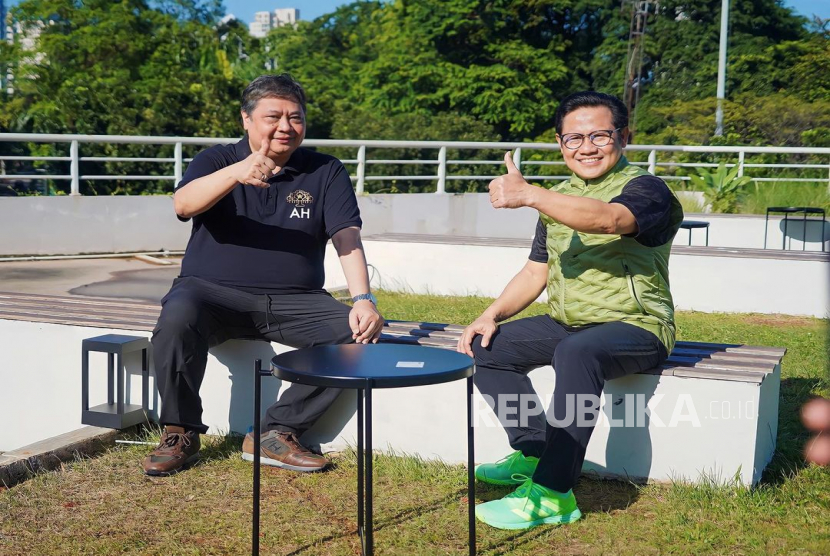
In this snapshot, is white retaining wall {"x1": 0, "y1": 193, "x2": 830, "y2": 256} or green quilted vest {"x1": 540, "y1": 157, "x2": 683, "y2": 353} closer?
green quilted vest {"x1": 540, "y1": 157, "x2": 683, "y2": 353}

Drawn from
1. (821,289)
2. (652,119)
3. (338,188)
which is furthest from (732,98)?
(338,188)

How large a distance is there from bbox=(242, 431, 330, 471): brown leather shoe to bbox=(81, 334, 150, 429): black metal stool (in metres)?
0.65

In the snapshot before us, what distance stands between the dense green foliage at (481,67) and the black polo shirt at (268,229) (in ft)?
58.5

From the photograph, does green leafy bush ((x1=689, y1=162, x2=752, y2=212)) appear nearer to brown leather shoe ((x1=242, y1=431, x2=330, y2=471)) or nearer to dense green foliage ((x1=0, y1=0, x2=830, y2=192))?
dense green foliage ((x1=0, y1=0, x2=830, y2=192))

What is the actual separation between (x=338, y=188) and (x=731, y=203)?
11566mm

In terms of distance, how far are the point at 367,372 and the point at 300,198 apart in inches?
64.7

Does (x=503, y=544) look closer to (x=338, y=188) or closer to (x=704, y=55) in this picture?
(x=338, y=188)

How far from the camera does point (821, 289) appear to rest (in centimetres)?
761

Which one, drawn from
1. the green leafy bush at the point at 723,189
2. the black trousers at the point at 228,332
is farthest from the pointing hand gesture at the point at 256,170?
the green leafy bush at the point at 723,189

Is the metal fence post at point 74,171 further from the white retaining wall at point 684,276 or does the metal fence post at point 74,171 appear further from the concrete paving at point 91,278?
the white retaining wall at point 684,276

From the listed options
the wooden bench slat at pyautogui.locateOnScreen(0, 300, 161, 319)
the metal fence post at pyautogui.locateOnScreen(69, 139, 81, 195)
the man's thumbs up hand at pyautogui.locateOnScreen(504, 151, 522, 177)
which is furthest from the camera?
the metal fence post at pyautogui.locateOnScreen(69, 139, 81, 195)

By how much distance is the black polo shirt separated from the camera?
418 centimetres

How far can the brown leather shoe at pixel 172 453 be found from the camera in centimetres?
388

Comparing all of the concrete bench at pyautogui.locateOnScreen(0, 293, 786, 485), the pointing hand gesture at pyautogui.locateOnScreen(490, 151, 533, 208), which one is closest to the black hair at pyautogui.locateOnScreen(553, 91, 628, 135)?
the pointing hand gesture at pyautogui.locateOnScreen(490, 151, 533, 208)
